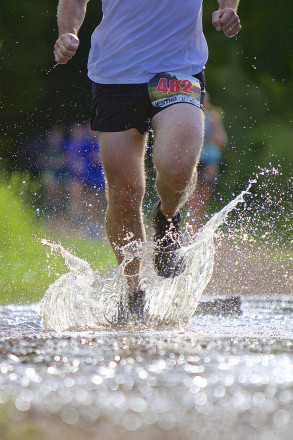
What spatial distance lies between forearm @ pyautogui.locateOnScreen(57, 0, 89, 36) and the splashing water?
1058 mm

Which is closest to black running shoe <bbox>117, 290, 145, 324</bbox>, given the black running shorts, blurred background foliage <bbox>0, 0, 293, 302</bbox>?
the black running shorts

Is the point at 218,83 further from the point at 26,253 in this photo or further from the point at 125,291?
the point at 125,291

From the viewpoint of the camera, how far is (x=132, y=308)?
344 cm

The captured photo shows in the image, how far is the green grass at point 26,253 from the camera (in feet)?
17.9

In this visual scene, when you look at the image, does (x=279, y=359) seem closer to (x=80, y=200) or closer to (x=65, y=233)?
(x=65, y=233)

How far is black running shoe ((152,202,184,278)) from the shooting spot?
145 inches

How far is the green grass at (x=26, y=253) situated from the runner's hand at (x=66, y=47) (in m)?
1.59

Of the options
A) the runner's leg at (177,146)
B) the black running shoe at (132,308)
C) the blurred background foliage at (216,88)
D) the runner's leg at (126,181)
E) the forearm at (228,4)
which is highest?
the forearm at (228,4)

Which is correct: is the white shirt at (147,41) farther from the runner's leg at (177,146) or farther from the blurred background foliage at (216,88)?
the blurred background foliage at (216,88)

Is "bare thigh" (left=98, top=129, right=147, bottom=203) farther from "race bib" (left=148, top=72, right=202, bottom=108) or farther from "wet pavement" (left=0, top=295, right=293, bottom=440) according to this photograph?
"wet pavement" (left=0, top=295, right=293, bottom=440)

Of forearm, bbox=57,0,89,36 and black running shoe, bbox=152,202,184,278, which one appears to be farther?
forearm, bbox=57,0,89,36

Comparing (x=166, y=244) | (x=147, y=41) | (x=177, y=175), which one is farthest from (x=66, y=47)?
(x=166, y=244)

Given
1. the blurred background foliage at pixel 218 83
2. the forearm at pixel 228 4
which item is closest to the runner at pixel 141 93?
the forearm at pixel 228 4

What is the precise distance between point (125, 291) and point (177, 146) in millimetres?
632
